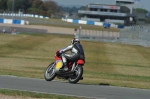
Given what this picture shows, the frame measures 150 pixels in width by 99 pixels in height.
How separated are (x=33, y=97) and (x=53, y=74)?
14.3ft

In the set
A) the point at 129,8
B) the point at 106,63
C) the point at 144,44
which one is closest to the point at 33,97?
the point at 106,63

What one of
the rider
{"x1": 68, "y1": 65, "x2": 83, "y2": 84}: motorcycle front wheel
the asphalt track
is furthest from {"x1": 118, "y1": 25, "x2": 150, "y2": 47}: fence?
the asphalt track

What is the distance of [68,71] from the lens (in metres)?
15.0

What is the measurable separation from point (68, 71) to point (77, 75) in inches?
17.6

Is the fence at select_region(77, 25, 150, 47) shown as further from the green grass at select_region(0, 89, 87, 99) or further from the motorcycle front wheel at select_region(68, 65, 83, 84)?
the green grass at select_region(0, 89, 87, 99)

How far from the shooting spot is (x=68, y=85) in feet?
46.3

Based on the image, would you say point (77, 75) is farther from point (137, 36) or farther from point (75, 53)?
point (137, 36)

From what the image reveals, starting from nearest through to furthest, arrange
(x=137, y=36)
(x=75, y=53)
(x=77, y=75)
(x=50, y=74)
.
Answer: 1. (x=77, y=75)
2. (x=75, y=53)
3. (x=50, y=74)
4. (x=137, y=36)

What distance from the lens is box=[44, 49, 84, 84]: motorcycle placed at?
576 inches

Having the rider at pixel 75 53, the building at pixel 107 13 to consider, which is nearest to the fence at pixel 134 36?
the rider at pixel 75 53

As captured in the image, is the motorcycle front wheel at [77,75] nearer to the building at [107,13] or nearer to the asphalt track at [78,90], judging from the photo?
the asphalt track at [78,90]

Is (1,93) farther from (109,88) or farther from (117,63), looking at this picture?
(117,63)

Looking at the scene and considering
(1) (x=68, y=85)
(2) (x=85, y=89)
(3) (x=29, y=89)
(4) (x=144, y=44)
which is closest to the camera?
(3) (x=29, y=89)

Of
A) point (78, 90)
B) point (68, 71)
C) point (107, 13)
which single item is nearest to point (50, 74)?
point (68, 71)
